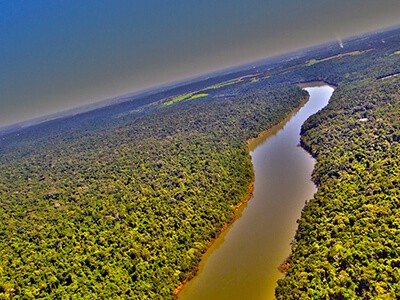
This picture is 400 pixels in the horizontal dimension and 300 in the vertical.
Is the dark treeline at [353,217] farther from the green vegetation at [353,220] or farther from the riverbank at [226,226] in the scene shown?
the riverbank at [226,226]

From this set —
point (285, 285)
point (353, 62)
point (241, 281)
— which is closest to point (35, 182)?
point (241, 281)

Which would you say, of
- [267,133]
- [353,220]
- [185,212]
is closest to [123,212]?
[185,212]

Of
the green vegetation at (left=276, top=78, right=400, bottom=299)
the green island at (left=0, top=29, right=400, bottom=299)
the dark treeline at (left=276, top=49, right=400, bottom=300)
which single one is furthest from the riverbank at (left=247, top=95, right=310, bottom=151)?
the green vegetation at (left=276, top=78, right=400, bottom=299)

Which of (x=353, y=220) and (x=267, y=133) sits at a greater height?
(x=267, y=133)

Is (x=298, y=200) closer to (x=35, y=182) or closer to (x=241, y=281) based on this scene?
(x=241, y=281)

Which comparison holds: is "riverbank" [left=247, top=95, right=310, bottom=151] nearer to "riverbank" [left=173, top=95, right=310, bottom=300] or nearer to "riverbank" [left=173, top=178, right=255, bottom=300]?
"riverbank" [left=173, top=95, right=310, bottom=300]

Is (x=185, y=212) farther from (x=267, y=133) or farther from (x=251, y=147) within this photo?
(x=267, y=133)

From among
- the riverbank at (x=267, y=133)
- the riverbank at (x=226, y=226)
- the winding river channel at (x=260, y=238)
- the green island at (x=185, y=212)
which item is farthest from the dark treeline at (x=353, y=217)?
the riverbank at (x=267, y=133)
